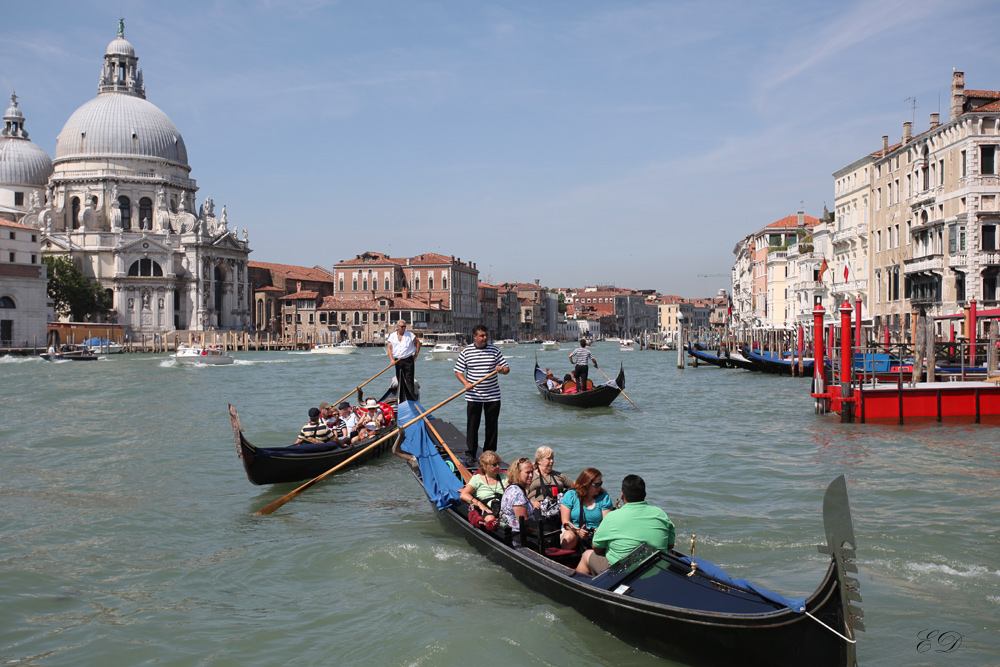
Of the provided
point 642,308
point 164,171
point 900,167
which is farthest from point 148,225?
point 642,308

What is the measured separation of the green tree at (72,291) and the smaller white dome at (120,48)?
14.1 m

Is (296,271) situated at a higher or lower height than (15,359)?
higher

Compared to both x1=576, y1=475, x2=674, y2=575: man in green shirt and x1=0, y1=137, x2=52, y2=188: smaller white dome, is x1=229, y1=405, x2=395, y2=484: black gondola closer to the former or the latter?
x1=576, y1=475, x2=674, y2=575: man in green shirt

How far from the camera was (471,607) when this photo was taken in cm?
430

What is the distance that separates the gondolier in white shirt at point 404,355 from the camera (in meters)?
8.00

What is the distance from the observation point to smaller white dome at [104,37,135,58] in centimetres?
5194

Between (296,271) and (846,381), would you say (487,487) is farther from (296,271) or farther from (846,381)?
(296,271)

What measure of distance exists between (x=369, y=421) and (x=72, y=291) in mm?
40306

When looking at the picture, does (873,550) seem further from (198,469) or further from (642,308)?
(642,308)

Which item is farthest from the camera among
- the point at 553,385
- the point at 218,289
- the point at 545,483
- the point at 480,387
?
the point at 218,289

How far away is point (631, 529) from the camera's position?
3.65m

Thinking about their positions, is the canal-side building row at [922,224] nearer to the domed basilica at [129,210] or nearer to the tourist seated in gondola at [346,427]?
the tourist seated in gondola at [346,427]

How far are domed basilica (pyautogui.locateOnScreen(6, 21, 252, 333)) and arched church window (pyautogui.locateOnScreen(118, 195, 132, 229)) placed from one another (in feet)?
0.17

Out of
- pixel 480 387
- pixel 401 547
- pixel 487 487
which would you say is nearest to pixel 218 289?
pixel 480 387
